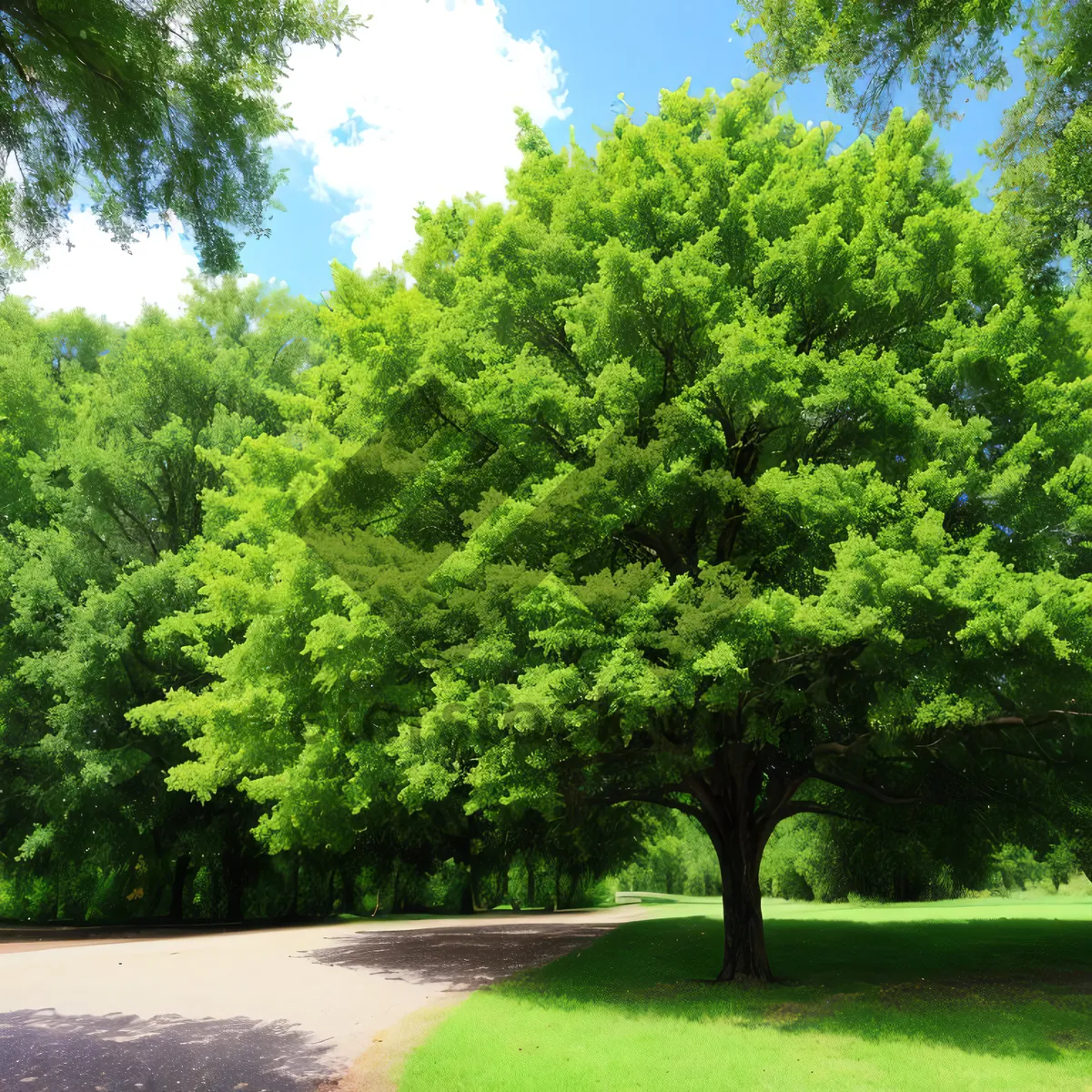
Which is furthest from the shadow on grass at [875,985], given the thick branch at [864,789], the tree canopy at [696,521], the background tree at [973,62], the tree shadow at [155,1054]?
the background tree at [973,62]

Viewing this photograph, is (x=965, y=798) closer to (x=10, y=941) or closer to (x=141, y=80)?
(x=141, y=80)

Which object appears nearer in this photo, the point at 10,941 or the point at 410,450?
the point at 410,450

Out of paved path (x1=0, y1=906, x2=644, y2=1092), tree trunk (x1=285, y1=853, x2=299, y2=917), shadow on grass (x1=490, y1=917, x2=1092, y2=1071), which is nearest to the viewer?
paved path (x1=0, y1=906, x2=644, y2=1092)

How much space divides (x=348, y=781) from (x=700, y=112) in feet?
44.0

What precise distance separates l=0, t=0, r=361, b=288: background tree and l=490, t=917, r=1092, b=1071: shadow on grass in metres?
10.2

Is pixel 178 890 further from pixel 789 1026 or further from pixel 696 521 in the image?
pixel 789 1026

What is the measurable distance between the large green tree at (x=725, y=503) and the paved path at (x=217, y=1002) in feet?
9.48

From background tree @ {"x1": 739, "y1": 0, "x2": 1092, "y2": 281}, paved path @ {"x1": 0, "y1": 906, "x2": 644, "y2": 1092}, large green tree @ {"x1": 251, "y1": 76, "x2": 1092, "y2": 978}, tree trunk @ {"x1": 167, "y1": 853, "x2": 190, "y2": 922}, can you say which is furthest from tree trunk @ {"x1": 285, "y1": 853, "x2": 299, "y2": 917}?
background tree @ {"x1": 739, "y1": 0, "x2": 1092, "y2": 281}

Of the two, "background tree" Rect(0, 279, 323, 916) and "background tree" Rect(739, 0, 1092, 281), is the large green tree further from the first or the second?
"background tree" Rect(0, 279, 323, 916)

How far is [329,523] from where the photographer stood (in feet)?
Answer: 43.8

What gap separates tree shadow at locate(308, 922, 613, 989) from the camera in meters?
14.0

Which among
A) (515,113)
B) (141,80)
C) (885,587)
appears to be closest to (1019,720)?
(885,587)

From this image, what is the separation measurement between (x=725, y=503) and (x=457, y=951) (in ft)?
37.7

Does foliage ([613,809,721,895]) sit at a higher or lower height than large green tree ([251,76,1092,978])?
lower
